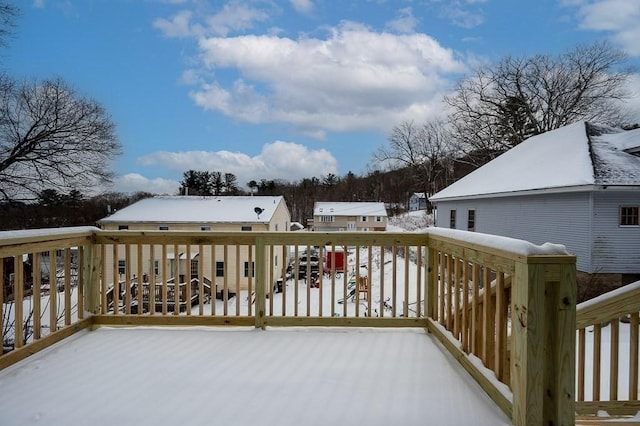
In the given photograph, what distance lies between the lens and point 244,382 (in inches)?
95.2

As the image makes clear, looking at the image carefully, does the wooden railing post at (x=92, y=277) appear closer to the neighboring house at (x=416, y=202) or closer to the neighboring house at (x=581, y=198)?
the neighboring house at (x=581, y=198)

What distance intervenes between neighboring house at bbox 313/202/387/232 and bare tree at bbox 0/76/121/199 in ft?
66.2

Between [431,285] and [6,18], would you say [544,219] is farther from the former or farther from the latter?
[6,18]

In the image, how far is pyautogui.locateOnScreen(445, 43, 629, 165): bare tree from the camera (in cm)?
2236

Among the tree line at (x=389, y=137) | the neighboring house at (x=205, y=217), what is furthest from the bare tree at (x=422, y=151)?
the neighboring house at (x=205, y=217)

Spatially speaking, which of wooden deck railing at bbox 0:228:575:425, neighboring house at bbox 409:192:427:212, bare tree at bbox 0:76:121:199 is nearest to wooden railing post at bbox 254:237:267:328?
wooden deck railing at bbox 0:228:575:425

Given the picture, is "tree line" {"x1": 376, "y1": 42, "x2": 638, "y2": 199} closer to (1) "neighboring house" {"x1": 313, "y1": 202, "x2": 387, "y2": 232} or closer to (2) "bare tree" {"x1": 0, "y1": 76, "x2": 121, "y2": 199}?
(1) "neighboring house" {"x1": 313, "y1": 202, "x2": 387, "y2": 232}

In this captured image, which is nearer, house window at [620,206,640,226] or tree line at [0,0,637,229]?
house window at [620,206,640,226]

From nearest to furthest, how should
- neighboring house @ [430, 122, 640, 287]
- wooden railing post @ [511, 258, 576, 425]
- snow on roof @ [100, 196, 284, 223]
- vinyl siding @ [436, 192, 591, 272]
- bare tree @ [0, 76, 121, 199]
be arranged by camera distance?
wooden railing post @ [511, 258, 576, 425], neighboring house @ [430, 122, 640, 287], vinyl siding @ [436, 192, 591, 272], bare tree @ [0, 76, 121, 199], snow on roof @ [100, 196, 284, 223]

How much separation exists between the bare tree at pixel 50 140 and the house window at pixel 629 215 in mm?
17282

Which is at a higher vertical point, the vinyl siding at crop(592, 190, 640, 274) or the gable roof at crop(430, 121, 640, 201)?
the gable roof at crop(430, 121, 640, 201)

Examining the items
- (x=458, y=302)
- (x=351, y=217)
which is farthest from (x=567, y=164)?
(x=351, y=217)

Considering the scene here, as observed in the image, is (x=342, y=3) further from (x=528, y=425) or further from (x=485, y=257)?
(x=528, y=425)

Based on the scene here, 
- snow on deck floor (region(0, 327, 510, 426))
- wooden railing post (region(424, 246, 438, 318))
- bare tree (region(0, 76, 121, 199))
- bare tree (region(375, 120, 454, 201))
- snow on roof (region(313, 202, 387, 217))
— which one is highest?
bare tree (region(375, 120, 454, 201))
